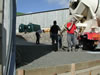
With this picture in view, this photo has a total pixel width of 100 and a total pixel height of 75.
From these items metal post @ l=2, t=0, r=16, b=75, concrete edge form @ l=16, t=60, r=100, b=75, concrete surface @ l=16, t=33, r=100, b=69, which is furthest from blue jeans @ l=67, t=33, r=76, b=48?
metal post @ l=2, t=0, r=16, b=75

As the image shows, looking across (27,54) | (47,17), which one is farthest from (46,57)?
(47,17)

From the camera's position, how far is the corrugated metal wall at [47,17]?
40.7m

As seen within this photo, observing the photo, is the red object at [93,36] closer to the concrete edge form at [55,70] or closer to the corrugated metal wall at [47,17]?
the concrete edge form at [55,70]

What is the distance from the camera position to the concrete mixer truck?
9828mm

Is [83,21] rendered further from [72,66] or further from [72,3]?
[72,66]

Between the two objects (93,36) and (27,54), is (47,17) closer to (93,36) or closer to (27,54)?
(93,36)

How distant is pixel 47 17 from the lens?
44.0 metres

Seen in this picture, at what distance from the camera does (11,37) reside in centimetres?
446

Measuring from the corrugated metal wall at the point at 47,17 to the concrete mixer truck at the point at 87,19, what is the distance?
91.9ft

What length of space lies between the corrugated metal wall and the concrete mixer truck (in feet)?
91.9

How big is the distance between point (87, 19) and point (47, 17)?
33.7 metres

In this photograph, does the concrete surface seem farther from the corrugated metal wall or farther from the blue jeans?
the corrugated metal wall

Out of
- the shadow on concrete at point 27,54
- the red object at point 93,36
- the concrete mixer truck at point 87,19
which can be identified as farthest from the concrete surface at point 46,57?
the concrete mixer truck at point 87,19

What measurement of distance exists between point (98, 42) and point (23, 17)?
40.4 metres
